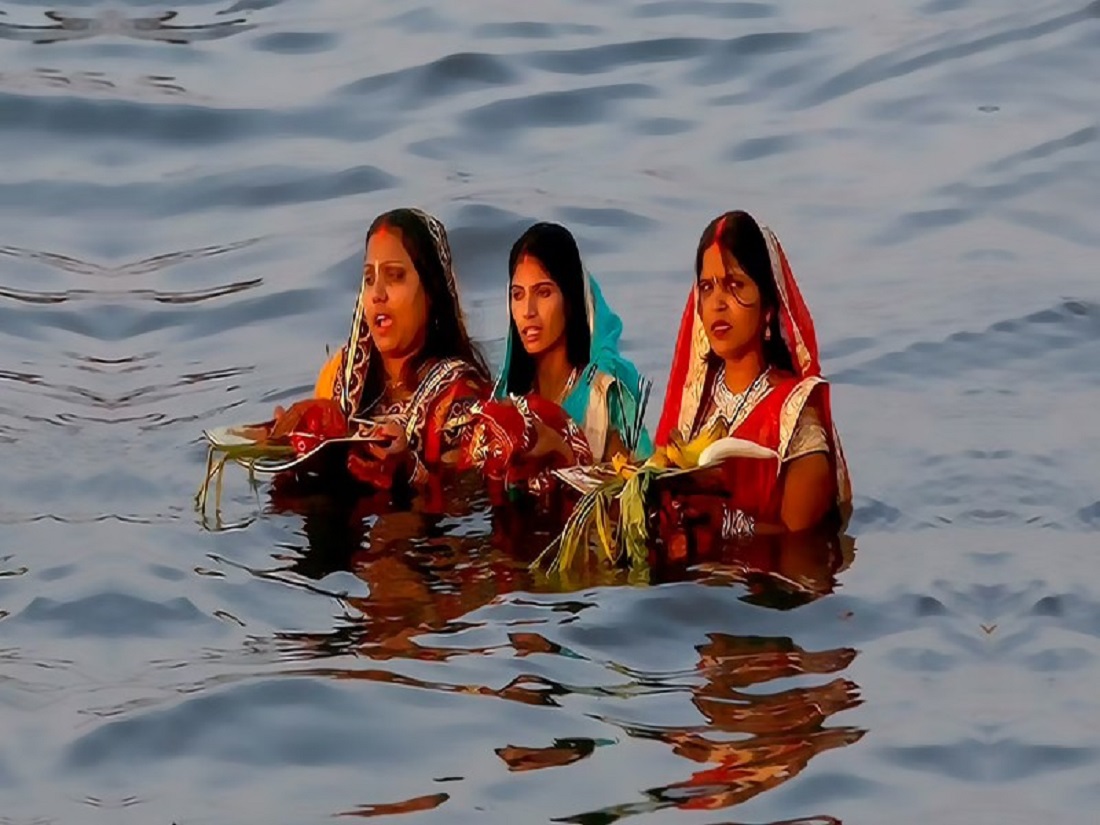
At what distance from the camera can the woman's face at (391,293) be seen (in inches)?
331

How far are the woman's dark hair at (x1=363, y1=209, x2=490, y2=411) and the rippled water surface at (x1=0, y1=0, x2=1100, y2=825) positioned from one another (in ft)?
1.53

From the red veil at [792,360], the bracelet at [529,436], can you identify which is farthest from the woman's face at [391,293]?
the red veil at [792,360]

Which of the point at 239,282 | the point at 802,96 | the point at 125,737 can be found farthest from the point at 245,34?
the point at 125,737

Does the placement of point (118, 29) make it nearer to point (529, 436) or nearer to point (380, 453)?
point (380, 453)

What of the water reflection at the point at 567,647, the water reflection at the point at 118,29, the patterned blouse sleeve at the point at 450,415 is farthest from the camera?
the water reflection at the point at 118,29

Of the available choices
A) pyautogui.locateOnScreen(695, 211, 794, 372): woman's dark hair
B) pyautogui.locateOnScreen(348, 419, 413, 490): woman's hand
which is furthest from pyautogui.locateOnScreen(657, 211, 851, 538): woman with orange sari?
pyautogui.locateOnScreen(348, 419, 413, 490): woman's hand

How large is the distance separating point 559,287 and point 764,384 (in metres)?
0.69

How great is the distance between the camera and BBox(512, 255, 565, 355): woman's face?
8.12 meters

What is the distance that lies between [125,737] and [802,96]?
8.84m

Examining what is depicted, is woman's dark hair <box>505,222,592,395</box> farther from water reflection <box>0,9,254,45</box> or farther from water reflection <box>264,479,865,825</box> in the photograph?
water reflection <box>0,9,254,45</box>

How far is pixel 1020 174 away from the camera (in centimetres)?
1348

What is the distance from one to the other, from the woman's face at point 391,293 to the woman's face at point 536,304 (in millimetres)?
398

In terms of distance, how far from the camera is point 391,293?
8414 mm

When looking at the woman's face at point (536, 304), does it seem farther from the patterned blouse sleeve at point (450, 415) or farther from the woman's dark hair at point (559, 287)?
the patterned blouse sleeve at point (450, 415)
